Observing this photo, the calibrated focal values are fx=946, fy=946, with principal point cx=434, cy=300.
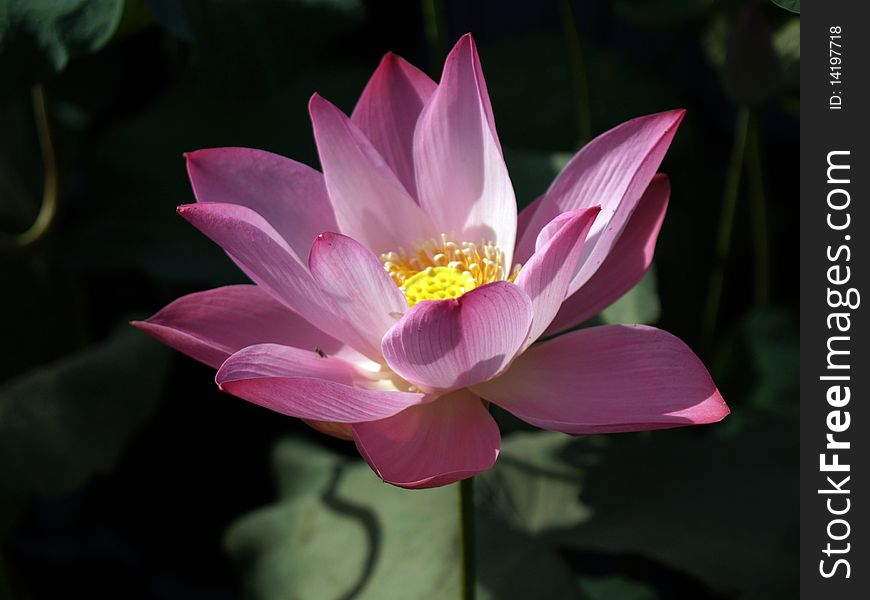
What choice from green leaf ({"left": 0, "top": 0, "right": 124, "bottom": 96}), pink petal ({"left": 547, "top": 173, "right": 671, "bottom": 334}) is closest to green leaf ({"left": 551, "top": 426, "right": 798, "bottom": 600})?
pink petal ({"left": 547, "top": 173, "right": 671, "bottom": 334})

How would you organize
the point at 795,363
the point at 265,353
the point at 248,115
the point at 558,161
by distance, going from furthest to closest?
the point at 248,115 < the point at 795,363 < the point at 558,161 < the point at 265,353

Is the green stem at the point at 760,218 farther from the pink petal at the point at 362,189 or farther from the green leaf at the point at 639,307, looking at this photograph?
the pink petal at the point at 362,189

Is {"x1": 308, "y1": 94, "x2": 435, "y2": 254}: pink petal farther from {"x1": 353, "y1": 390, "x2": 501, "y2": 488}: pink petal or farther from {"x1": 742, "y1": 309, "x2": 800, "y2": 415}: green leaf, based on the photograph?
{"x1": 742, "y1": 309, "x2": 800, "y2": 415}: green leaf

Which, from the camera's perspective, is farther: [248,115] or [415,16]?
[415,16]
